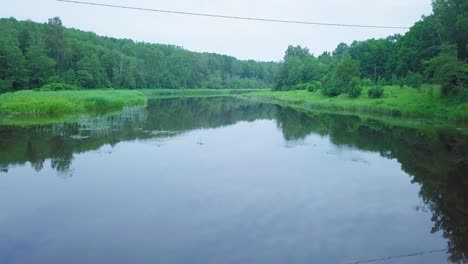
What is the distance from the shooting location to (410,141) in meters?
23.2

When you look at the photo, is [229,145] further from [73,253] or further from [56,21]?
[56,21]

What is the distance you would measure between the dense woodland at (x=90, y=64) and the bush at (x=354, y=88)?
45.8 metres

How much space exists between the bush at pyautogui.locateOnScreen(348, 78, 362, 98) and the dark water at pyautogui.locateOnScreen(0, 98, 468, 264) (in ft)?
74.6

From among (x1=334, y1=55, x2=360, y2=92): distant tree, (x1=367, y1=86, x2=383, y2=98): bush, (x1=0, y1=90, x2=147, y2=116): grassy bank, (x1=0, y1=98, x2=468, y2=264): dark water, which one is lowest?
(x1=0, y1=98, x2=468, y2=264): dark water

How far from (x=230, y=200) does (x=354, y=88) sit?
3722cm

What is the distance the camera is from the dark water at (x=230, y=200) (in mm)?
8734

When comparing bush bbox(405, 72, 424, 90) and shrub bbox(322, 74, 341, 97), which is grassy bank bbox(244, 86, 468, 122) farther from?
shrub bbox(322, 74, 341, 97)

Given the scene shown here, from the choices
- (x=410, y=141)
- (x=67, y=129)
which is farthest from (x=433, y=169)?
(x=67, y=129)

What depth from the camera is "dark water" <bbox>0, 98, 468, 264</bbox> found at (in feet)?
28.7

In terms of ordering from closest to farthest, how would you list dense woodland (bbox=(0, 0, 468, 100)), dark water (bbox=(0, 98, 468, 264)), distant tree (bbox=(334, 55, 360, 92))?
dark water (bbox=(0, 98, 468, 264)) → dense woodland (bbox=(0, 0, 468, 100)) → distant tree (bbox=(334, 55, 360, 92))

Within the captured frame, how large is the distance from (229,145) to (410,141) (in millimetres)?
10681

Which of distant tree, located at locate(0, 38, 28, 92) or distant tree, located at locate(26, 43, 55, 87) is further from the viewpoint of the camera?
distant tree, located at locate(26, 43, 55, 87)

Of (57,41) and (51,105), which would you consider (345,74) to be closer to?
(51,105)

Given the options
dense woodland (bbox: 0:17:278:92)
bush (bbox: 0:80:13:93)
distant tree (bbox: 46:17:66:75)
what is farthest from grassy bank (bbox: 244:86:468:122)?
distant tree (bbox: 46:17:66:75)
